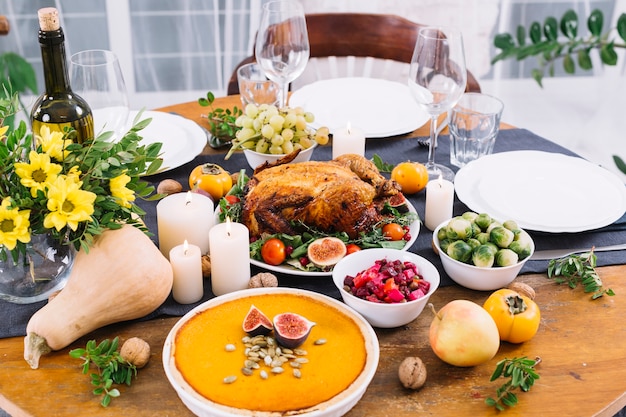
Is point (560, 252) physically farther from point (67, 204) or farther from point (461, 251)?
point (67, 204)

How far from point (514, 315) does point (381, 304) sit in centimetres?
28

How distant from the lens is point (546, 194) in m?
2.11

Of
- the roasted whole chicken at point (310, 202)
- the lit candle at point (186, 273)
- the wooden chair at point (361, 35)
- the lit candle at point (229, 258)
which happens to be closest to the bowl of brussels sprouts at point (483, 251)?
the roasted whole chicken at point (310, 202)

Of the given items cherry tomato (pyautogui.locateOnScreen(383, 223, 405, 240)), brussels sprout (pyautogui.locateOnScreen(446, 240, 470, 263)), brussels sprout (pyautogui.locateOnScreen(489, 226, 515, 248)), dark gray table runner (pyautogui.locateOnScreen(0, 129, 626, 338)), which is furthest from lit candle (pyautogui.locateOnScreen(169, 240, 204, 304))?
brussels sprout (pyautogui.locateOnScreen(489, 226, 515, 248))

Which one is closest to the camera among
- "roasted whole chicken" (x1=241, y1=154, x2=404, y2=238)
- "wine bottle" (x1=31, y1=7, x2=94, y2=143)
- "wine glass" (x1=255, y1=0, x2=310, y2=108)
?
"wine bottle" (x1=31, y1=7, x2=94, y2=143)

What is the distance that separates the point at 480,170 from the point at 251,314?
3.32ft

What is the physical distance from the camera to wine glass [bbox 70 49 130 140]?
71.6 inches

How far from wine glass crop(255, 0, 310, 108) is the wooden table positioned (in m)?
1.07

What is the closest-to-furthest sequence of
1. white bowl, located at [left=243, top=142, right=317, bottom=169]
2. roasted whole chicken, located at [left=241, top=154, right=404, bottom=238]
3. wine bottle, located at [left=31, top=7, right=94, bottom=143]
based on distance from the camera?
→ wine bottle, located at [left=31, top=7, right=94, bottom=143] < roasted whole chicken, located at [left=241, top=154, right=404, bottom=238] < white bowl, located at [left=243, top=142, right=317, bottom=169]

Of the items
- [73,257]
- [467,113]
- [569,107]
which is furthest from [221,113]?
[569,107]

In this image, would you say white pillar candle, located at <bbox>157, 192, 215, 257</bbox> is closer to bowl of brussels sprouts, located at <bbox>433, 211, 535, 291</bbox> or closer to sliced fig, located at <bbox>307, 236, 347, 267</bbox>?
sliced fig, located at <bbox>307, 236, 347, 267</bbox>

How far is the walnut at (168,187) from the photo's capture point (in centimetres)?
211

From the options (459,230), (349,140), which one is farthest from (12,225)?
(349,140)

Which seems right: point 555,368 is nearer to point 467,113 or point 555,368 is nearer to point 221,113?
point 467,113
